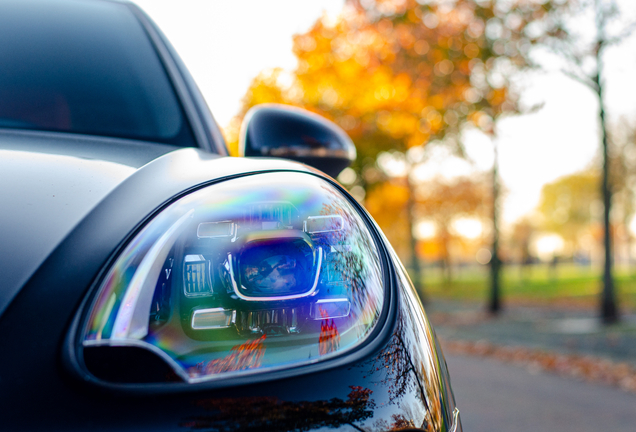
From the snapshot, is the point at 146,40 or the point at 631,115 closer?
the point at 146,40

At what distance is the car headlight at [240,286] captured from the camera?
0.80m

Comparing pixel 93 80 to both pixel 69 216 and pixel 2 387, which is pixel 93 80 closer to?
pixel 69 216

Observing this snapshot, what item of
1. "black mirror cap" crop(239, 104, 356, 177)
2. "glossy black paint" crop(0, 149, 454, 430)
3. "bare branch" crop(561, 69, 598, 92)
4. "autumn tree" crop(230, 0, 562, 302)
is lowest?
"glossy black paint" crop(0, 149, 454, 430)

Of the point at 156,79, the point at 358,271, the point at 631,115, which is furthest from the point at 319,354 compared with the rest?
the point at 631,115

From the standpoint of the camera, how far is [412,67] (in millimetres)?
12008

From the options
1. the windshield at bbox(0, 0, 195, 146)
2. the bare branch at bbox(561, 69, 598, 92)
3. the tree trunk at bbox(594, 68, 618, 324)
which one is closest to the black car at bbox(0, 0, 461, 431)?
the windshield at bbox(0, 0, 195, 146)

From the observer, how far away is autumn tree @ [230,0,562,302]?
444 inches

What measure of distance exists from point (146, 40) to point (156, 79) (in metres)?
0.20

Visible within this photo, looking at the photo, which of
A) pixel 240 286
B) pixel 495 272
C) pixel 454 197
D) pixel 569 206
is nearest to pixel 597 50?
pixel 495 272

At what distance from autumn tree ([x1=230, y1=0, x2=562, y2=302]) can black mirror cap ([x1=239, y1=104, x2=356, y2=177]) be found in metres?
10.5

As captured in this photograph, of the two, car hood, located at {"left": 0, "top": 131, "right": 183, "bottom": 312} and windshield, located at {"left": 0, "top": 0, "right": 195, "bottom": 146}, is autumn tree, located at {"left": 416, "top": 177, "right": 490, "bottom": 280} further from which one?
car hood, located at {"left": 0, "top": 131, "right": 183, "bottom": 312}

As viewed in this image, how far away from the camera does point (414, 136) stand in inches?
652

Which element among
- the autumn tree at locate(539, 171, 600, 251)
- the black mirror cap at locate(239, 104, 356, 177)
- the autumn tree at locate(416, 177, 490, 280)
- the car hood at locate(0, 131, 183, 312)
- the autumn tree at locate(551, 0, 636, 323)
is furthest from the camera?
the autumn tree at locate(539, 171, 600, 251)

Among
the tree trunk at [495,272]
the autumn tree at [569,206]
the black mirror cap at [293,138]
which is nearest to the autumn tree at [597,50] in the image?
the tree trunk at [495,272]
